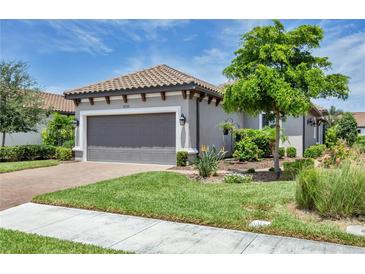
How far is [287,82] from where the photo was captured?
9.52m

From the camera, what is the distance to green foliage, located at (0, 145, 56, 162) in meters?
15.9

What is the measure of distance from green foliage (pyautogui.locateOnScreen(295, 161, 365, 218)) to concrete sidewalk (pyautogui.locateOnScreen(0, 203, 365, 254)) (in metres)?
1.38

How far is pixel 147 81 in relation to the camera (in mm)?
14797

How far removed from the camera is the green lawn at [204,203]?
492cm

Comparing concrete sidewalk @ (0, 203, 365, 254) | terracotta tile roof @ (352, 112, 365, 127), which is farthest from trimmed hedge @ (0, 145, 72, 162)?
terracotta tile roof @ (352, 112, 365, 127)

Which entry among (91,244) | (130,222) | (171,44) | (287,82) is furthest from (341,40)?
(91,244)

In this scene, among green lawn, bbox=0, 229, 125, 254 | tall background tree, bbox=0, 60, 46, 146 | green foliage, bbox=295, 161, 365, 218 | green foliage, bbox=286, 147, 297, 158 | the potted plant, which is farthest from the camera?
green foliage, bbox=286, 147, 297, 158

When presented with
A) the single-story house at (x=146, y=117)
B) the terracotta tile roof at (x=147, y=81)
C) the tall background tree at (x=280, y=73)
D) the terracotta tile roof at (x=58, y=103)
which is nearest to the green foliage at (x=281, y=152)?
the single-story house at (x=146, y=117)

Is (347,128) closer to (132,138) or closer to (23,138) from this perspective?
(132,138)

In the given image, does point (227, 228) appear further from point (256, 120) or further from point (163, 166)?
point (256, 120)

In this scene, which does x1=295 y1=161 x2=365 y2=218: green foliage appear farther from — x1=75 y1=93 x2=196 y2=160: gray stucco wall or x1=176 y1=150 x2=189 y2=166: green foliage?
x1=75 y1=93 x2=196 y2=160: gray stucco wall

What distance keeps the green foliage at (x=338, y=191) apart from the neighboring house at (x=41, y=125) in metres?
17.4

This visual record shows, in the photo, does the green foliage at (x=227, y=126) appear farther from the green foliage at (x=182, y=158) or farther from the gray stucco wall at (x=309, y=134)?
the gray stucco wall at (x=309, y=134)
